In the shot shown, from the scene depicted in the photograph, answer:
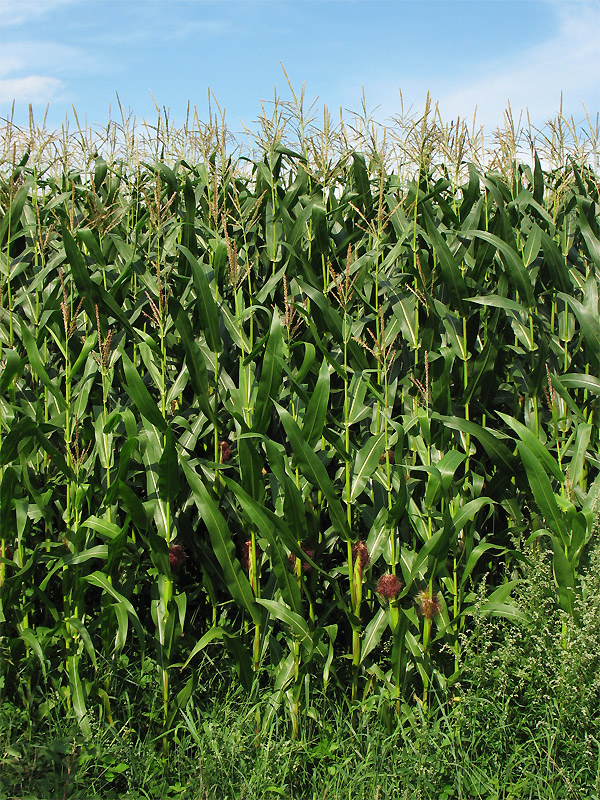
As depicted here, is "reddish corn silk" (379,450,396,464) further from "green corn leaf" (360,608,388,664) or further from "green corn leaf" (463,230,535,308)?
"green corn leaf" (463,230,535,308)

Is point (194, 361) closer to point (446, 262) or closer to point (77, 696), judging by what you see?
point (446, 262)

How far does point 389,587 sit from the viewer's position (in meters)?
2.88

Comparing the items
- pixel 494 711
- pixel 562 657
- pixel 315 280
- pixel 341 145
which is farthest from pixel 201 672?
pixel 341 145

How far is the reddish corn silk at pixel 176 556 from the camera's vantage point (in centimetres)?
298

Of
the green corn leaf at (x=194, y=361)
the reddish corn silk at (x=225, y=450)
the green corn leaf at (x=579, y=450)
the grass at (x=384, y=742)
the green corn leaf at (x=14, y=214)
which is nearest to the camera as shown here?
the grass at (x=384, y=742)

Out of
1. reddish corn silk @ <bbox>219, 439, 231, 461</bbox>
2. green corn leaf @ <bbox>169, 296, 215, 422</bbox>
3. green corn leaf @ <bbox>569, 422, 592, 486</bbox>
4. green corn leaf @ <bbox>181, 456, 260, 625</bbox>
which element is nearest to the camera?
green corn leaf @ <bbox>181, 456, 260, 625</bbox>

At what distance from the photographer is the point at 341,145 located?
3814 millimetres

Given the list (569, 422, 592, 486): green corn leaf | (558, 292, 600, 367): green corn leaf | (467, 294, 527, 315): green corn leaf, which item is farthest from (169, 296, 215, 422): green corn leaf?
(558, 292, 600, 367): green corn leaf

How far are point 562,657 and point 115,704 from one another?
2.04m

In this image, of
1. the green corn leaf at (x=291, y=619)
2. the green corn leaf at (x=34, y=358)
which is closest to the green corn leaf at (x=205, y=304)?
the green corn leaf at (x=34, y=358)


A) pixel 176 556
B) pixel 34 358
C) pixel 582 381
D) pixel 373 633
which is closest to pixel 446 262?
pixel 582 381

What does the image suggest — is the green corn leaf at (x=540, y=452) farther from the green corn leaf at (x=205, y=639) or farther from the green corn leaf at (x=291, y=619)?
the green corn leaf at (x=205, y=639)

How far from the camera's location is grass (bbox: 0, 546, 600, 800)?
2600 millimetres

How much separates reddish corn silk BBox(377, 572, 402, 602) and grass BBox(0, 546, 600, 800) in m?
0.36
